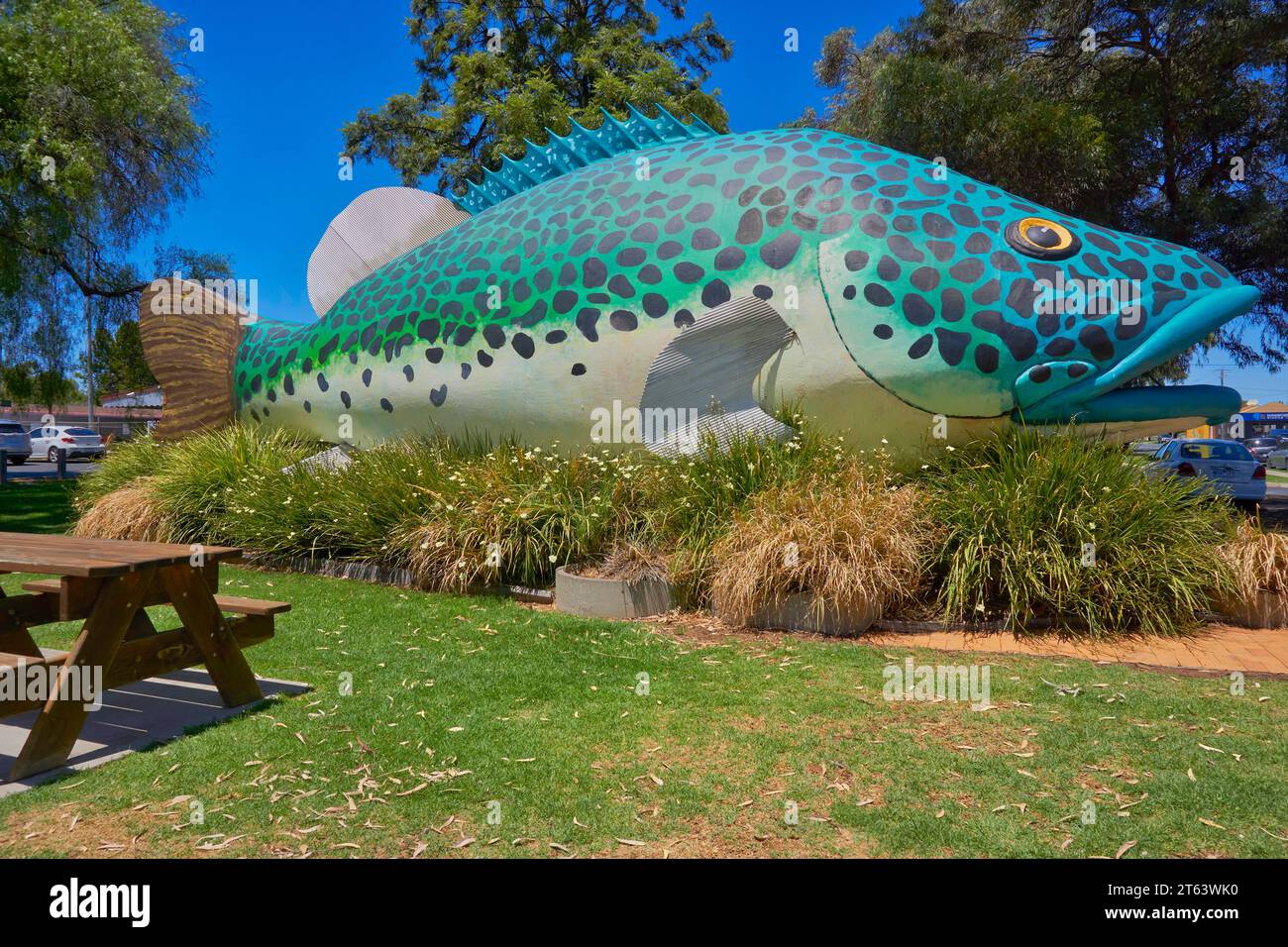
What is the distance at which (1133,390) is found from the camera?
598 centimetres

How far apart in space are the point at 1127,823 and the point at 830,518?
271cm

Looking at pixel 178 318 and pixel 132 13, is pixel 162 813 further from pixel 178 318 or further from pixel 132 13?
pixel 132 13

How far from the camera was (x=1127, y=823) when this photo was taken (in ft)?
8.82

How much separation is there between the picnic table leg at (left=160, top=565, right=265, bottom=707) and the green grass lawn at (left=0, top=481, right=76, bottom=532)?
7.41 metres

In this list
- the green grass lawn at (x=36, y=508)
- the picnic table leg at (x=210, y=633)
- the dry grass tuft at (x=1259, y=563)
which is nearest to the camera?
the picnic table leg at (x=210, y=633)

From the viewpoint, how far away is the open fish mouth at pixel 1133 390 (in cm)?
556

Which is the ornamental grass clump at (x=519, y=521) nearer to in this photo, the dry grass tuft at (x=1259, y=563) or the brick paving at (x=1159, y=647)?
the brick paving at (x=1159, y=647)

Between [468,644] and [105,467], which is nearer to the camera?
[468,644]

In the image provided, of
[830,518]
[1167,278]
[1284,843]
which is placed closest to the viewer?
[1284,843]

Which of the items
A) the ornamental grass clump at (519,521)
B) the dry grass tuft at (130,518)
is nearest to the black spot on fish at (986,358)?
the ornamental grass clump at (519,521)

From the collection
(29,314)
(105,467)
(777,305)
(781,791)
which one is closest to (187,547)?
(781,791)

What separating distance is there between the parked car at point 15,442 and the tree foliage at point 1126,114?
27.1 metres

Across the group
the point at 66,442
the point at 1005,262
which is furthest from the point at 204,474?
the point at 66,442

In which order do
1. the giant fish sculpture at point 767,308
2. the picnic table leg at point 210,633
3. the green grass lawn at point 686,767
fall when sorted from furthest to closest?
the giant fish sculpture at point 767,308, the picnic table leg at point 210,633, the green grass lawn at point 686,767
